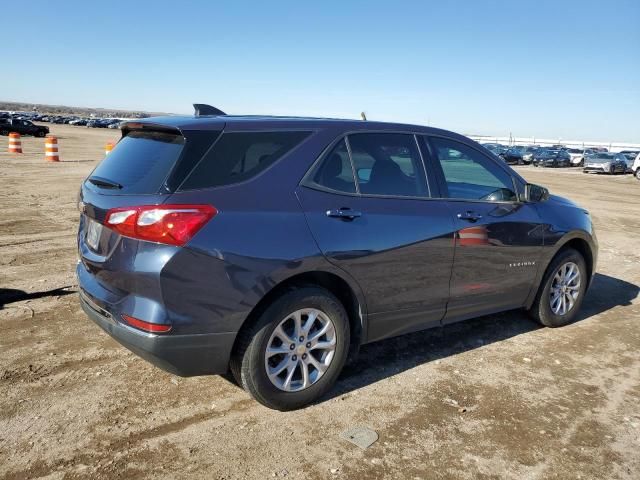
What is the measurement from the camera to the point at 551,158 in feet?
147

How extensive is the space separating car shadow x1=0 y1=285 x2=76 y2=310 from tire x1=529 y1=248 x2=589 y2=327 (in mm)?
4553

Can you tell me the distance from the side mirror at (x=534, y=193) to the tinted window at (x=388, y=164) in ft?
4.00

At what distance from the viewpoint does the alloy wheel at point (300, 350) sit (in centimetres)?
333

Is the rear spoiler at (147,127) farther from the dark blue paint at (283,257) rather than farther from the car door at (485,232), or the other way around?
the car door at (485,232)

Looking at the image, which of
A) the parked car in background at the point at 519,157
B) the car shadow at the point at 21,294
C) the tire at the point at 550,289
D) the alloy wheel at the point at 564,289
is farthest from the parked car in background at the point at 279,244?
the parked car in background at the point at 519,157

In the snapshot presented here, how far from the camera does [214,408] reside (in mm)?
3465

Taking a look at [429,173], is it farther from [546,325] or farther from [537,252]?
[546,325]

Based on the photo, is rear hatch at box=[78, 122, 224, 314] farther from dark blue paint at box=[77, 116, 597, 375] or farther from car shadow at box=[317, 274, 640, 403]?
car shadow at box=[317, 274, 640, 403]

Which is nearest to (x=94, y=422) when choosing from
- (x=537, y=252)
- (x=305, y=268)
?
(x=305, y=268)

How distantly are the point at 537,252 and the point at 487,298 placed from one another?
2.40 feet

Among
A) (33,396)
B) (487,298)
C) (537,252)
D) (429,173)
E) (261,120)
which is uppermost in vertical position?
(261,120)

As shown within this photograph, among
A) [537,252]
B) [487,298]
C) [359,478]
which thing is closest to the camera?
[359,478]

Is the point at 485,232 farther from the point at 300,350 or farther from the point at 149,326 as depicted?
the point at 149,326

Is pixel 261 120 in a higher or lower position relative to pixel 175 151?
higher
